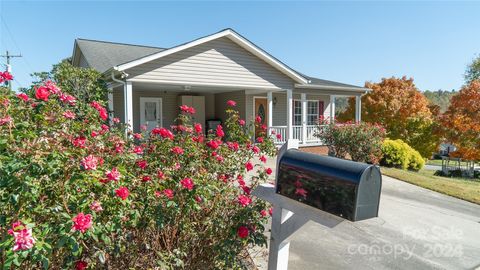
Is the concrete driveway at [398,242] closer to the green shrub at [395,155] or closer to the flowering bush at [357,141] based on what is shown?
the flowering bush at [357,141]

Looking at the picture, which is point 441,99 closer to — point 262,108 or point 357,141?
point 262,108

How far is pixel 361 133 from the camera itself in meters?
9.60

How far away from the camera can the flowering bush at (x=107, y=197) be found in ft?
4.48

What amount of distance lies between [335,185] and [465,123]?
17.3m

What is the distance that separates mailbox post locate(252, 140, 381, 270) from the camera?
4.84ft

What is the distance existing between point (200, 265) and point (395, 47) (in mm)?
13301

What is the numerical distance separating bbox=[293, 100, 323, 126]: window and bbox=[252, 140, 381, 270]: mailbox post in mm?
13478

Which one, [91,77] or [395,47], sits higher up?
[395,47]

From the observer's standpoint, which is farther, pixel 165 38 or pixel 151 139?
pixel 165 38

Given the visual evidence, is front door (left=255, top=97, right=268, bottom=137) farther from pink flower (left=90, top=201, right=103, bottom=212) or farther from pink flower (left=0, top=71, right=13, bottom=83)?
pink flower (left=90, top=201, right=103, bottom=212)

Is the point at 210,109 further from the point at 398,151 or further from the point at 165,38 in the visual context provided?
the point at 398,151

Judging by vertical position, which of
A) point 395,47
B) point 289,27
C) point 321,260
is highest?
point 289,27

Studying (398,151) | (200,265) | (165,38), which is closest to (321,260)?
(200,265)

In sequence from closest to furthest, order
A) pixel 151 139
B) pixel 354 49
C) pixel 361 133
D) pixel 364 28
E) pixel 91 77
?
pixel 151 139 < pixel 91 77 < pixel 361 133 < pixel 364 28 < pixel 354 49
